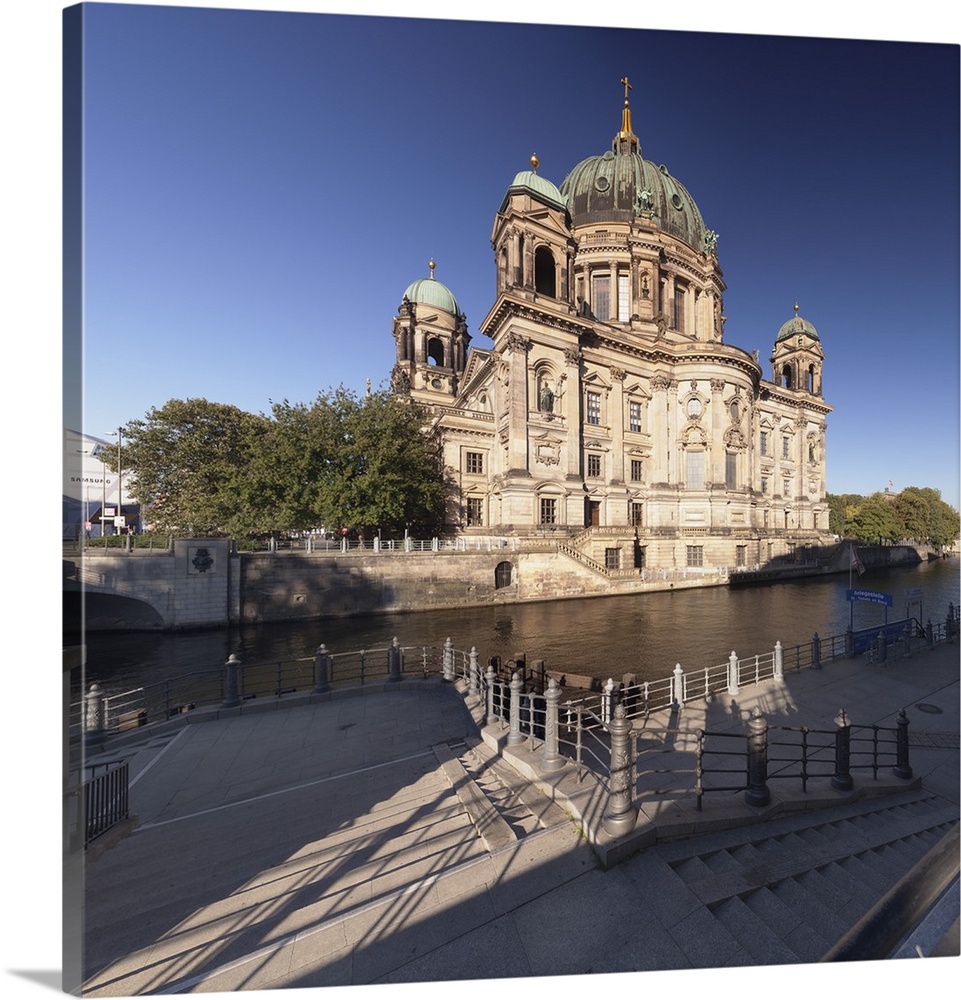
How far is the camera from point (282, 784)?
4.52 m

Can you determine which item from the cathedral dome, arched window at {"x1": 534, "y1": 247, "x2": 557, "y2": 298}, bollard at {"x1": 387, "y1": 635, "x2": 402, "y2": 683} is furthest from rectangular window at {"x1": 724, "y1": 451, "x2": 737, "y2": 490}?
bollard at {"x1": 387, "y1": 635, "x2": 402, "y2": 683}

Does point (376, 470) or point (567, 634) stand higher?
point (376, 470)

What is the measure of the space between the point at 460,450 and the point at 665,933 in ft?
81.6

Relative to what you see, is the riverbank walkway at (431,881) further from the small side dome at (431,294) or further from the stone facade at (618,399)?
the small side dome at (431,294)

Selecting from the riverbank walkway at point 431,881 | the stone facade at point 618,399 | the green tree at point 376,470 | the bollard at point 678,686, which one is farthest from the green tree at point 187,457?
the bollard at point 678,686

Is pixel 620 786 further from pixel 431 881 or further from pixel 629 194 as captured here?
pixel 629 194

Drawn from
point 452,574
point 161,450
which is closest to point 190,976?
point 452,574

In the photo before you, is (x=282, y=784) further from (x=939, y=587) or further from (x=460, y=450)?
(x=939, y=587)

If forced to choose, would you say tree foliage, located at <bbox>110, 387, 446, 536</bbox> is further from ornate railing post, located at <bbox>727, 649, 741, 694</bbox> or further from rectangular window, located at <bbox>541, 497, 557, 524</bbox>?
ornate railing post, located at <bbox>727, 649, 741, 694</bbox>

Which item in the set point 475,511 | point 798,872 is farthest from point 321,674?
point 475,511

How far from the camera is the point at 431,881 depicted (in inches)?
100

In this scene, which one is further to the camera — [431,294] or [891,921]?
[431,294]

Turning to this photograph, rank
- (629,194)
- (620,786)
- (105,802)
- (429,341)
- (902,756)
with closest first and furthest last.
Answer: (620,786) < (105,802) < (902,756) < (629,194) < (429,341)

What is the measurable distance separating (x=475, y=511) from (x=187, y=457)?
17.7 m
